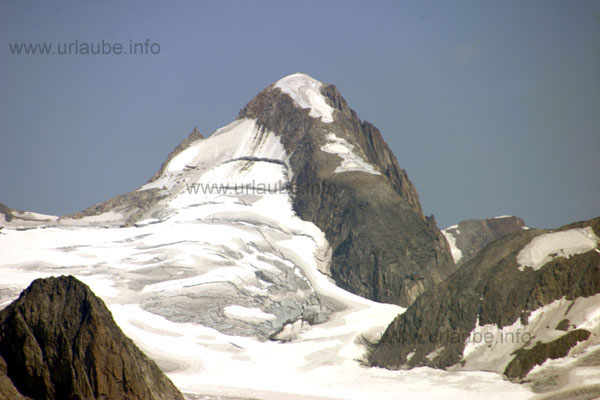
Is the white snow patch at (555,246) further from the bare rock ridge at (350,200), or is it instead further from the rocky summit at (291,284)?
the bare rock ridge at (350,200)

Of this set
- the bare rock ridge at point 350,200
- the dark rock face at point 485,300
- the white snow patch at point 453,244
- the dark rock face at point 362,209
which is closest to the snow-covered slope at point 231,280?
the bare rock ridge at point 350,200

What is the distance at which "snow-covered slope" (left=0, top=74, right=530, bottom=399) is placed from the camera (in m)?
67.3

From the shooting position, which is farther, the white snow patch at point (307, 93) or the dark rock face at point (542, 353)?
the white snow patch at point (307, 93)

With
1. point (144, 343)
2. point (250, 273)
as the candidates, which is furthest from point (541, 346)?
point (250, 273)

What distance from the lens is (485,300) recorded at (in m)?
67.5

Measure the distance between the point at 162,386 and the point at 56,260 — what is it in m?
59.8

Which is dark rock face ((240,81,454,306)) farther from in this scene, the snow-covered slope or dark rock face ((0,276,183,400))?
dark rock face ((0,276,183,400))

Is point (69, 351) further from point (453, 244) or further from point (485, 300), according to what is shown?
point (453, 244)

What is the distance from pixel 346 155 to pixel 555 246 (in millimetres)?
64153

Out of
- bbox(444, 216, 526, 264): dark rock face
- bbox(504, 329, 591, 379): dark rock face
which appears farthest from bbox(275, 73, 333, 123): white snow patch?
bbox(504, 329, 591, 379): dark rock face

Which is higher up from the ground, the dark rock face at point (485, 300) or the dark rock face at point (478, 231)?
the dark rock face at point (478, 231)

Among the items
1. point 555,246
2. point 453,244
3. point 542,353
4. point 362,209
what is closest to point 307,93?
point 453,244

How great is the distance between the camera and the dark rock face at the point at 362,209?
4144 inches

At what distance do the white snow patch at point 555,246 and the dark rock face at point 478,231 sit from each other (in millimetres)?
69271
